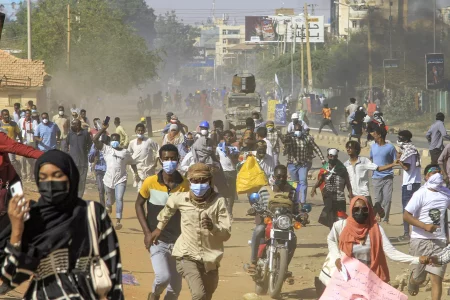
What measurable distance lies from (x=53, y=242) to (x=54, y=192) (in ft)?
0.77

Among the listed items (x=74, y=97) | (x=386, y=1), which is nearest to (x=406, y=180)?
(x=74, y=97)

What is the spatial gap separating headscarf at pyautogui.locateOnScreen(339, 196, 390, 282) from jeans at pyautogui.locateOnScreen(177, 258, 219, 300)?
108 centimetres

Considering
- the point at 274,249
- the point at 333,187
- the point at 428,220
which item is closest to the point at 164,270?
the point at 274,249

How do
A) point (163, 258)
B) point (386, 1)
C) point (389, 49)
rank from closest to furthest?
point (163, 258) → point (389, 49) → point (386, 1)

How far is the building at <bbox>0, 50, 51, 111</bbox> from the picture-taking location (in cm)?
4425

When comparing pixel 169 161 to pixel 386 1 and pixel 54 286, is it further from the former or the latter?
pixel 386 1

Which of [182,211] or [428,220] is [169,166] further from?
[428,220]

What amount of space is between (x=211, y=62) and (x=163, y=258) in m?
179

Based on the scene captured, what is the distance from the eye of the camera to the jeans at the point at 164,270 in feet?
27.6

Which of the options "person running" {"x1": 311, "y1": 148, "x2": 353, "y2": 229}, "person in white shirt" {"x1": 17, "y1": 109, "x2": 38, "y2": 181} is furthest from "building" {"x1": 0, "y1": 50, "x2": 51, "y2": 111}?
"person running" {"x1": 311, "y1": 148, "x2": 353, "y2": 229}

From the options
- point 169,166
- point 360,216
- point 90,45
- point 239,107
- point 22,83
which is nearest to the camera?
point 360,216

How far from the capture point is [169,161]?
865cm

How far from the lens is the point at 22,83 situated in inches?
1753

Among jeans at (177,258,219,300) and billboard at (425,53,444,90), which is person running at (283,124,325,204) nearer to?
jeans at (177,258,219,300)
